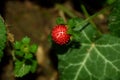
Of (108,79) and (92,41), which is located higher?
(92,41)

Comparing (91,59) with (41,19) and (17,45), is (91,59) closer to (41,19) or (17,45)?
(17,45)

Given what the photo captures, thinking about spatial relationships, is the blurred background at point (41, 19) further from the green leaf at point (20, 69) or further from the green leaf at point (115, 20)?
the green leaf at point (115, 20)

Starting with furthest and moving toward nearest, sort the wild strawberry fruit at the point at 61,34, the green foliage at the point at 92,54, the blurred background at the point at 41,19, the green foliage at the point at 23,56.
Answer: the blurred background at the point at 41,19, the green foliage at the point at 92,54, the green foliage at the point at 23,56, the wild strawberry fruit at the point at 61,34

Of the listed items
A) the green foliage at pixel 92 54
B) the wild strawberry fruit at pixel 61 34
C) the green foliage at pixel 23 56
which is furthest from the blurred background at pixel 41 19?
the wild strawberry fruit at pixel 61 34

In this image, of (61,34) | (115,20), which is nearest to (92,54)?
(115,20)

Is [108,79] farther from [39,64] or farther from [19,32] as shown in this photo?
[19,32]

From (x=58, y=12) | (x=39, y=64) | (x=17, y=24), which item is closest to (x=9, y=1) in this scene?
(x=17, y=24)
